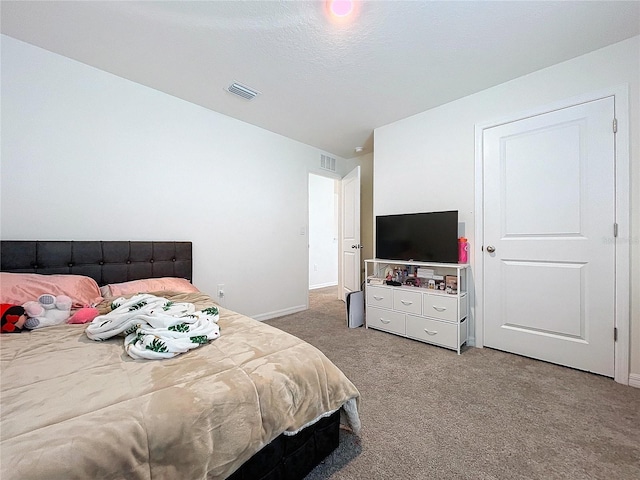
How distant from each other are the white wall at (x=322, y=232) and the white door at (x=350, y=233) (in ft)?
5.15

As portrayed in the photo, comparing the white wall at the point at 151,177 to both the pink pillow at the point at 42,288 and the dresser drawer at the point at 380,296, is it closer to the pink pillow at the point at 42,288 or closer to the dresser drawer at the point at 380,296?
the pink pillow at the point at 42,288

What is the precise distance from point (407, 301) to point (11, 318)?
2.84 meters

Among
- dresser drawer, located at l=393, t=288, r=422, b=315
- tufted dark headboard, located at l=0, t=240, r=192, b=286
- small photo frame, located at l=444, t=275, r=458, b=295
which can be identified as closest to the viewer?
tufted dark headboard, located at l=0, t=240, r=192, b=286

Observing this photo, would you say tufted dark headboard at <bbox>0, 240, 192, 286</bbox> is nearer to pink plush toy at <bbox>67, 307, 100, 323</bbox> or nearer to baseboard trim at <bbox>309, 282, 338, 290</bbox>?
pink plush toy at <bbox>67, 307, 100, 323</bbox>

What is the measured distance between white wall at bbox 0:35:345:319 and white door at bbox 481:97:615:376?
2371 millimetres

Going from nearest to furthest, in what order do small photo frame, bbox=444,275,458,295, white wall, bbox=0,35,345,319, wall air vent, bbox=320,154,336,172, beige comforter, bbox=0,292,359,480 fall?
beige comforter, bbox=0,292,359,480
white wall, bbox=0,35,345,319
small photo frame, bbox=444,275,458,295
wall air vent, bbox=320,154,336,172

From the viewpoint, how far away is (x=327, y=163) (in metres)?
4.21

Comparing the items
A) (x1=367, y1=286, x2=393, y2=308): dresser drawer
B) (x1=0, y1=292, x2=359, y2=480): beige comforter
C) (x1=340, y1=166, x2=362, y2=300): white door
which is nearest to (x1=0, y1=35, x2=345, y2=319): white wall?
(x1=340, y1=166, x2=362, y2=300): white door

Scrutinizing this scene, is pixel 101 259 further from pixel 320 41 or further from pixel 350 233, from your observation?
pixel 350 233

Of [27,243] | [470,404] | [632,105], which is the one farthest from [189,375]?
[632,105]

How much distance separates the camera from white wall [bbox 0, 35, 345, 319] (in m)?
1.93

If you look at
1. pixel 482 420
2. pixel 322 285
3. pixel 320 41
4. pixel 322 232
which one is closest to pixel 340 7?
pixel 320 41

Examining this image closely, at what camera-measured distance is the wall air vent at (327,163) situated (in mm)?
4129

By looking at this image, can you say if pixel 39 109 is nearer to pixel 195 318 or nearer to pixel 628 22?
pixel 195 318
